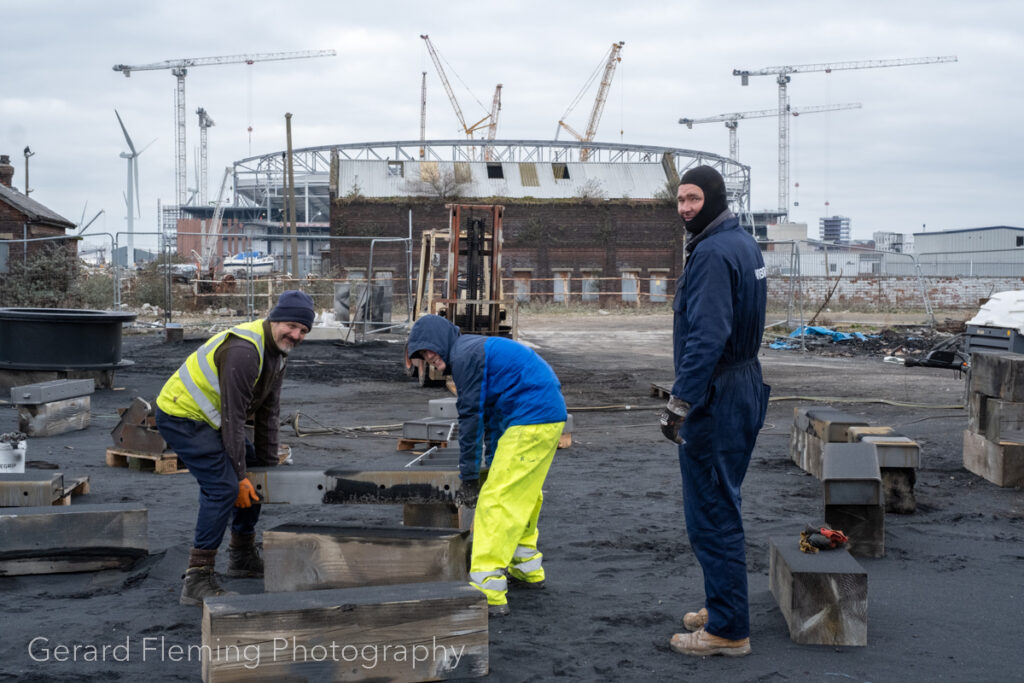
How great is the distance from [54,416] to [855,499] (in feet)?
27.7

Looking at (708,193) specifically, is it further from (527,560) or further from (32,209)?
(32,209)

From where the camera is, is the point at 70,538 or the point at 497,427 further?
the point at 70,538

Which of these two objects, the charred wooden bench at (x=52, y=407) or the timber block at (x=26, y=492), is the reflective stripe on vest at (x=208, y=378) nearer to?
the timber block at (x=26, y=492)

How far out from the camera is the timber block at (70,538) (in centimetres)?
537

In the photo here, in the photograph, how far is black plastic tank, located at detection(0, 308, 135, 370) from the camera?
13.1 metres

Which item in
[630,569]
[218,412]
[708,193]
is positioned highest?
[708,193]

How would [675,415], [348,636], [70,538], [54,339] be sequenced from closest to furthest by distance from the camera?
[348,636] < [675,415] < [70,538] < [54,339]

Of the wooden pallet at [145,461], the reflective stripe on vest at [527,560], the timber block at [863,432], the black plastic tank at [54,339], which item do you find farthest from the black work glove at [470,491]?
the black plastic tank at [54,339]

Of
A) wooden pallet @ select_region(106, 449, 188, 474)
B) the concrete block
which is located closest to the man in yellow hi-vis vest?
wooden pallet @ select_region(106, 449, 188, 474)

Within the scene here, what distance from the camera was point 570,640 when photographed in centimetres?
455

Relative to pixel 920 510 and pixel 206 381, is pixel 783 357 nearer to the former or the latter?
pixel 920 510

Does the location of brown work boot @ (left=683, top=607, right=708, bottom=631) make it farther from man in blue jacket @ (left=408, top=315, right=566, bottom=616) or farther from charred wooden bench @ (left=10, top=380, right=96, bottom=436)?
charred wooden bench @ (left=10, top=380, right=96, bottom=436)

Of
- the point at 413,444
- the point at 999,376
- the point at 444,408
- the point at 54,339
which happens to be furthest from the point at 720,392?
the point at 54,339

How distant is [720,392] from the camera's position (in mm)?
4168
